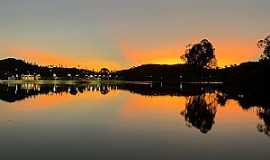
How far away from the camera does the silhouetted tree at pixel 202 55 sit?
12975cm

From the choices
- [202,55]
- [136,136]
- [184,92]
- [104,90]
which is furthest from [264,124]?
[202,55]

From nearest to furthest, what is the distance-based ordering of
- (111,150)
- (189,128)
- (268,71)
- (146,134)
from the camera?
1. (111,150)
2. (146,134)
3. (189,128)
4. (268,71)

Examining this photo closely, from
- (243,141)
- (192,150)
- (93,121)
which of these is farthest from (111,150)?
(93,121)

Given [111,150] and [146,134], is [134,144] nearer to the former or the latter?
[111,150]

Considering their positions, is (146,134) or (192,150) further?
(146,134)

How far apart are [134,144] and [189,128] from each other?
6.45 metres

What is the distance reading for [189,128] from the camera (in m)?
23.5

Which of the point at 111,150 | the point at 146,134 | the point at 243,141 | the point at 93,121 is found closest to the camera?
the point at 111,150

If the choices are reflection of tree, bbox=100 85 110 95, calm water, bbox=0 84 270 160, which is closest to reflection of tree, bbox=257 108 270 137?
calm water, bbox=0 84 270 160

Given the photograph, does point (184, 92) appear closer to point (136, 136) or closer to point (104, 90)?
point (104, 90)

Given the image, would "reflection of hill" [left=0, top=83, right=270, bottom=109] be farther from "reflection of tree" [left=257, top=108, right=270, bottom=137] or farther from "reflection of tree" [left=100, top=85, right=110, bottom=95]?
"reflection of tree" [left=257, top=108, right=270, bottom=137]

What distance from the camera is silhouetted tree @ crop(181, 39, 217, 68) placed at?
12975 centimetres

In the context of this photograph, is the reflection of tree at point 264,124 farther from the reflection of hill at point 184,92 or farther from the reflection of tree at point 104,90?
the reflection of tree at point 104,90

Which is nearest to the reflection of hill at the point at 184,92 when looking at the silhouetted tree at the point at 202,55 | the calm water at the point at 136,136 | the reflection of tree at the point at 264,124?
the reflection of tree at the point at 264,124
